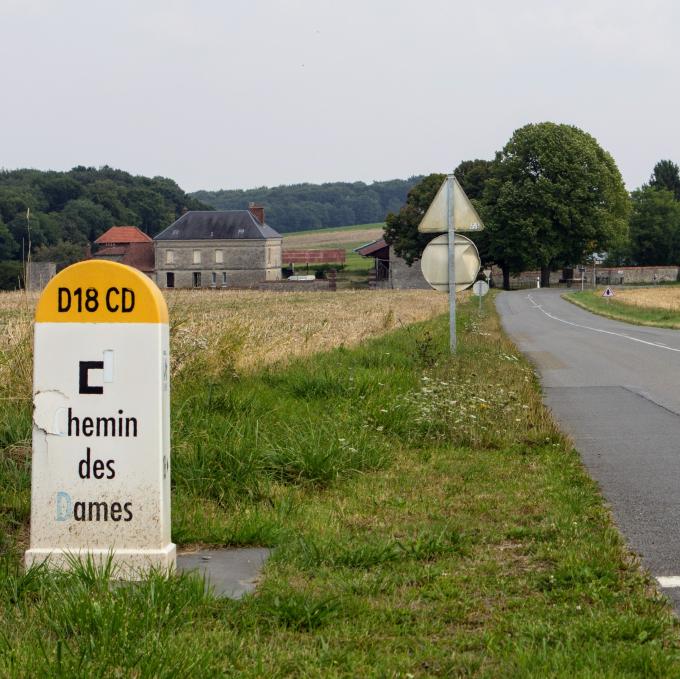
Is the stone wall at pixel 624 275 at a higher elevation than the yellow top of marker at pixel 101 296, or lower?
lower

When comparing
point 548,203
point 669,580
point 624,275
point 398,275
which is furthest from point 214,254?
point 669,580

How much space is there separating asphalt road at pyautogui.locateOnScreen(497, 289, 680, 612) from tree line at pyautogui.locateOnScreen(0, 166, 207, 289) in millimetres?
64412

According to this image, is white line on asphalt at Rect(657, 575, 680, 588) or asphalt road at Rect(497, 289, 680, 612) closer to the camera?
white line on asphalt at Rect(657, 575, 680, 588)

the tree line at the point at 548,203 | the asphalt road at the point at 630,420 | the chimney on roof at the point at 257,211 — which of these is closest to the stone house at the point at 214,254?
the chimney on roof at the point at 257,211

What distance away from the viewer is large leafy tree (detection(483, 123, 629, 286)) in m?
85.9

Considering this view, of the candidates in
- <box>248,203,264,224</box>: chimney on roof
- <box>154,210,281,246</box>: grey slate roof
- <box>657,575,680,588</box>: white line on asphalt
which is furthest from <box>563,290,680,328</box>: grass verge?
<box>248,203,264,224</box>: chimney on roof

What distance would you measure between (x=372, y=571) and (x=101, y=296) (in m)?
1.98

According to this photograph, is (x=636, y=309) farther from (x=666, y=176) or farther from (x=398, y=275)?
(x=666, y=176)

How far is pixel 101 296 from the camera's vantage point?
5172mm

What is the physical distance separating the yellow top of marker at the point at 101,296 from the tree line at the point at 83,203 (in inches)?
3119

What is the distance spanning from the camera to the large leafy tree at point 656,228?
4811 inches

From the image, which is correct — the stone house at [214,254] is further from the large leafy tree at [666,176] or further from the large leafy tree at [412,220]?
the large leafy tree at [666,176]

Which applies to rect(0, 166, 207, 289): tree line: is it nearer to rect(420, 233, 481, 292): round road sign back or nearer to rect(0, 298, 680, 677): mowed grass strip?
rect(420, 233, 481, 292): round road sign back

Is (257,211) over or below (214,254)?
over
